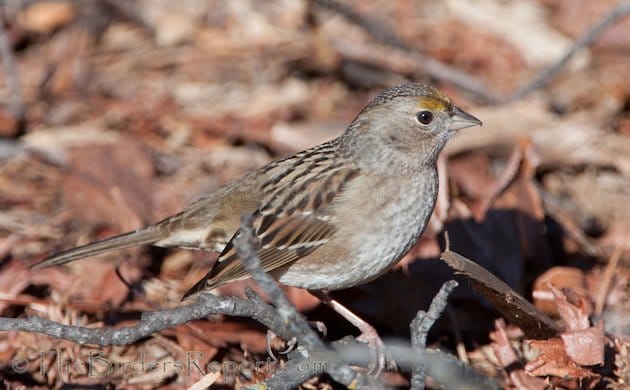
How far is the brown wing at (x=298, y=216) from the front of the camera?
4.04 meters

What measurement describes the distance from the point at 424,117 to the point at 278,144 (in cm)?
146

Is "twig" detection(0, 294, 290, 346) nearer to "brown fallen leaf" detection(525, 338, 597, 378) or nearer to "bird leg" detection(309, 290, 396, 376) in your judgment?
"bird leg" detection(309, 290, 396, 376)

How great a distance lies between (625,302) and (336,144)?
1.55 meters

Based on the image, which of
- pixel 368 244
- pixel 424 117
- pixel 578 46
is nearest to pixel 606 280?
pixel 424 117

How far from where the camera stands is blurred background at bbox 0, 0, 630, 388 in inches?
166

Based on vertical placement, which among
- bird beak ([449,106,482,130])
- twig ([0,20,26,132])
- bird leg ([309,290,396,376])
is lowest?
twig ([0,20,26,132])

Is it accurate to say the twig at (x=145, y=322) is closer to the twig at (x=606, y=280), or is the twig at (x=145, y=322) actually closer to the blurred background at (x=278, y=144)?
the blurred background at (x=278, y=144)

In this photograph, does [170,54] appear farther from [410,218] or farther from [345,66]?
[410,218]

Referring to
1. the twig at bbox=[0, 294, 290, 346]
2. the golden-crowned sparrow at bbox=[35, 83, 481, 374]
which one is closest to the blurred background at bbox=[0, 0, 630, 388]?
the golden-crowned sparrow at bbox=[35, 83, 481, 374]

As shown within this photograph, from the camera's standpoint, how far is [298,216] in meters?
Result: 4.11

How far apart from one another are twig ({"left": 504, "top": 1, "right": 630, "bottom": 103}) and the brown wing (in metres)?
1.96

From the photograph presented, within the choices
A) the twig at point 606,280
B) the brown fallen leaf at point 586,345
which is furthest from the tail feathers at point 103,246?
the twig at point 606,280

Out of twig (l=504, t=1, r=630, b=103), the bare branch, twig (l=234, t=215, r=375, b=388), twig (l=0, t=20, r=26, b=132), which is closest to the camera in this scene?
twig (l=234, t=215, r=375, b=388)

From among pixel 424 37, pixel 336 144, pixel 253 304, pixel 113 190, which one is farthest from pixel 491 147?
pixel 253 304
